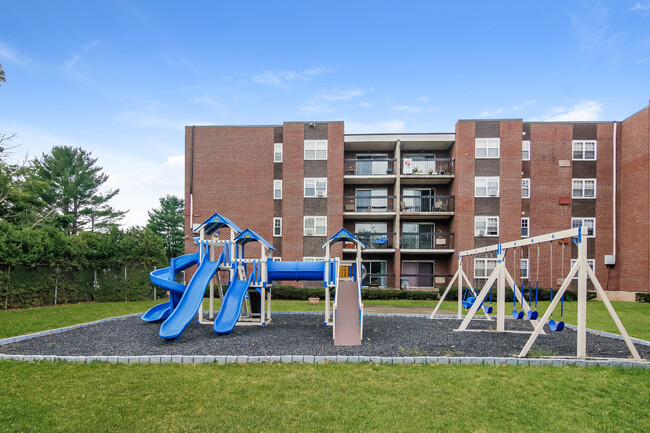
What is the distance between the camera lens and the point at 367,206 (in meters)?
30.7

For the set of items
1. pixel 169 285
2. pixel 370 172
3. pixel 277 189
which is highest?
pixel 370 172

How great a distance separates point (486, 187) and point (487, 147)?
2.91 metres

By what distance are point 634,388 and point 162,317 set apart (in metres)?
13.1

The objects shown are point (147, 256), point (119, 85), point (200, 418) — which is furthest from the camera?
point (147, 256)

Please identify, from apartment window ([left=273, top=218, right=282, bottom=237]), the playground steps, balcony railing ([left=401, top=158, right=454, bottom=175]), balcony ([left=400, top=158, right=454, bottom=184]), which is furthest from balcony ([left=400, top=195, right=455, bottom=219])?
the playground steps

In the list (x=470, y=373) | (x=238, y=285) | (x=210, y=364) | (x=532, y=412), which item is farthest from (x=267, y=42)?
(x=532, y=412)

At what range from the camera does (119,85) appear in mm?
15094

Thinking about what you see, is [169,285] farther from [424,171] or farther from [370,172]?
[424,171]

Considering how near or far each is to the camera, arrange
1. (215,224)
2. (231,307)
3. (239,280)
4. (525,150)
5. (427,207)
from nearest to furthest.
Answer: (231,307) < (239,280) < (215,224) < (525,150) < (427,207)

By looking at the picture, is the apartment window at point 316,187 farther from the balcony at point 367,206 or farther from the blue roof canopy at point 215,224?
the blue roof canopy at point 215,224

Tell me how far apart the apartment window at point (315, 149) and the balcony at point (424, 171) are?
605cm

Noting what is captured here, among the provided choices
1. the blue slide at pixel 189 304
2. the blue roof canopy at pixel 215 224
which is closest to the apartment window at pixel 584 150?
the blue roof canopy at pixel 215 224

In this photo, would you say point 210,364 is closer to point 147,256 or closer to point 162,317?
point 162,317

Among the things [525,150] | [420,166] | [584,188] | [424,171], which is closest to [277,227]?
[420,166]
